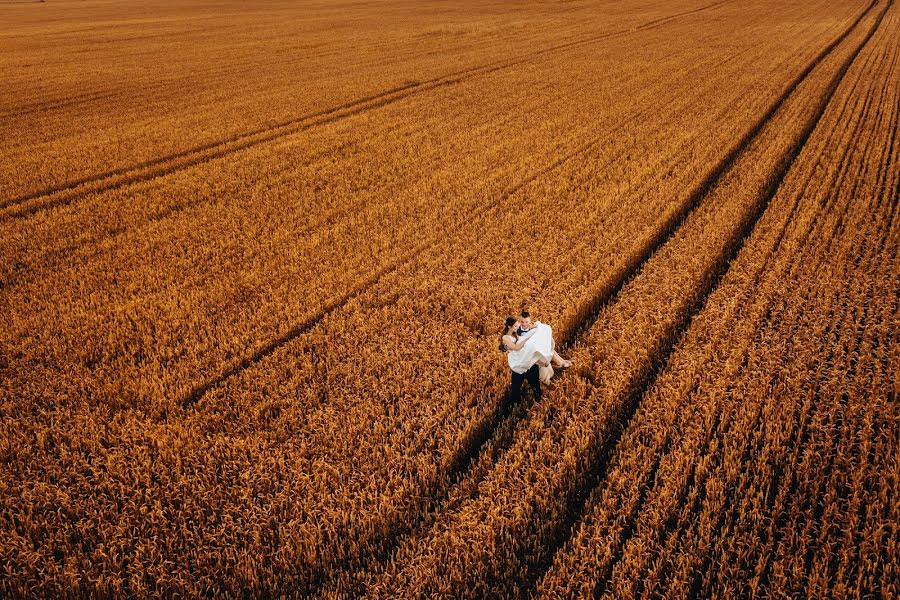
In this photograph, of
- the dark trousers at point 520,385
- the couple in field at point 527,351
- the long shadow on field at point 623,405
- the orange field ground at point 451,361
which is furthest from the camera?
the dark trousers at point 520,385

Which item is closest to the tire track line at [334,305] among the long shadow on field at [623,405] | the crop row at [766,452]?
the long shadow on field at [623,405]

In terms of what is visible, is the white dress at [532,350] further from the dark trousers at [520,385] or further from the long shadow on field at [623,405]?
the long shadow on field at [623,405]

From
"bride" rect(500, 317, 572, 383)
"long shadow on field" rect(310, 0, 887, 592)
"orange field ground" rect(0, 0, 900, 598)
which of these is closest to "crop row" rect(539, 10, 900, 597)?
"orange field ground" rect(0, 0, 900, 598)

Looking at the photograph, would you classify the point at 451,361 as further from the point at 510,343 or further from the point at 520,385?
the point at 510,343

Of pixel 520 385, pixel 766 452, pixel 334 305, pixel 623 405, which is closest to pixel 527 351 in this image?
pixel 520 385

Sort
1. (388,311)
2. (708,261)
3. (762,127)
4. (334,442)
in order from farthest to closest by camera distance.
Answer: (762,127)
(708,261)
(388,311)
(334,442)

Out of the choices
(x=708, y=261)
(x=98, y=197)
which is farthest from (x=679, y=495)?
(x=98, y=197)

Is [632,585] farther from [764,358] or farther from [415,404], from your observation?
[764,358]
